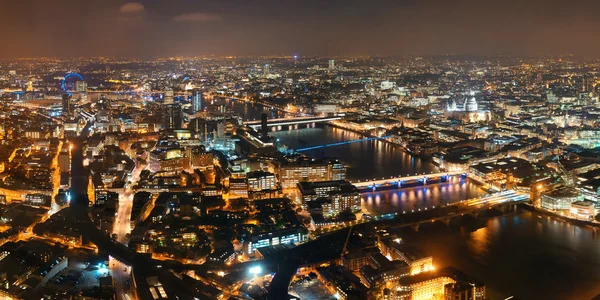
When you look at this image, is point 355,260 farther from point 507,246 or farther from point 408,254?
point 507,246

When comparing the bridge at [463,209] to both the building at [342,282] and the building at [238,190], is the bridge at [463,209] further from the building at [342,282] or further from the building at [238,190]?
the building at [238,190]

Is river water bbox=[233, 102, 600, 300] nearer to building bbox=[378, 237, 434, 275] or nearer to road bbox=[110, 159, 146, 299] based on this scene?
building bbox=[378, 237, 434, 275]

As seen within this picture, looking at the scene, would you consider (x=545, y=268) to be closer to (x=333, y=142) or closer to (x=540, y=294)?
(x=540, y=294)

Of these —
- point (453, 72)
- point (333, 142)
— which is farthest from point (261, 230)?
point (453, 72)

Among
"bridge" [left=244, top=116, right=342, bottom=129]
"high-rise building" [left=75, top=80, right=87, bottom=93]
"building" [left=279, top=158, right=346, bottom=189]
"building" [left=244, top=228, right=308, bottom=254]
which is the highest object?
"high-rise building" [left=75, top=80, right=87, bottom=93]

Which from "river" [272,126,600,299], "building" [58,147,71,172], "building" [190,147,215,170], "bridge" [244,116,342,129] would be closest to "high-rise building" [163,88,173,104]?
"bridge" [244,116,342,129]

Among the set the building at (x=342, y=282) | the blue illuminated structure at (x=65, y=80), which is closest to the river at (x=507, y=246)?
the building at (x=342, y=282)
